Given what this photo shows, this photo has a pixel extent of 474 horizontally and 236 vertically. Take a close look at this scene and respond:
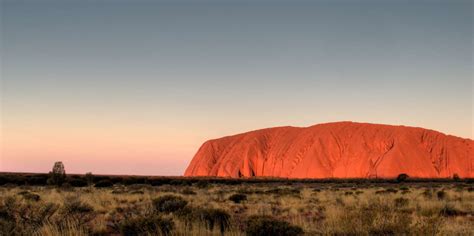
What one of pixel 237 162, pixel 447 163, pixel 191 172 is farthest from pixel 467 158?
pixel 191 172

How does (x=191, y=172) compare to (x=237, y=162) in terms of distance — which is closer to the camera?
(x=237, y=162)

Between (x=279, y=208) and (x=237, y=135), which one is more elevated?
(x=237, y=135)

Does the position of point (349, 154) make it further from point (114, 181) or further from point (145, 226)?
point (145, 226)

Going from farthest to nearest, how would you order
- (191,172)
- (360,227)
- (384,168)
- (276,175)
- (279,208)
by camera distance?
(191,172) < (276,175) < (384,168) < (279,208) < (360,227)

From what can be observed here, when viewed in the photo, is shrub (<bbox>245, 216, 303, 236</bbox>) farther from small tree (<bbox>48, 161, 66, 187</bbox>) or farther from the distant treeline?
small tree (<bbox>48, 161, 66, 187</bbox>)

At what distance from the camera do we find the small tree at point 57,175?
134 ft

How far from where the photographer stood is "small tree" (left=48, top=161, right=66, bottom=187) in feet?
134

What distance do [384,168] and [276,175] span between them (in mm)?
26546

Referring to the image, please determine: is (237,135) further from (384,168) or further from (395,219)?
(395,219)

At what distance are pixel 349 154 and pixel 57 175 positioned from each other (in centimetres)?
6882

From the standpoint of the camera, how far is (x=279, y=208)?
1688 cm

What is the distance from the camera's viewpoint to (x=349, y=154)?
315 feet

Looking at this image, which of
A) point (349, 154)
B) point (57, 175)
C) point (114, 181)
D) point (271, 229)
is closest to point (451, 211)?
point (271, 229)

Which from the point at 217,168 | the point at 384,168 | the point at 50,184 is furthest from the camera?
the point at 217,168
